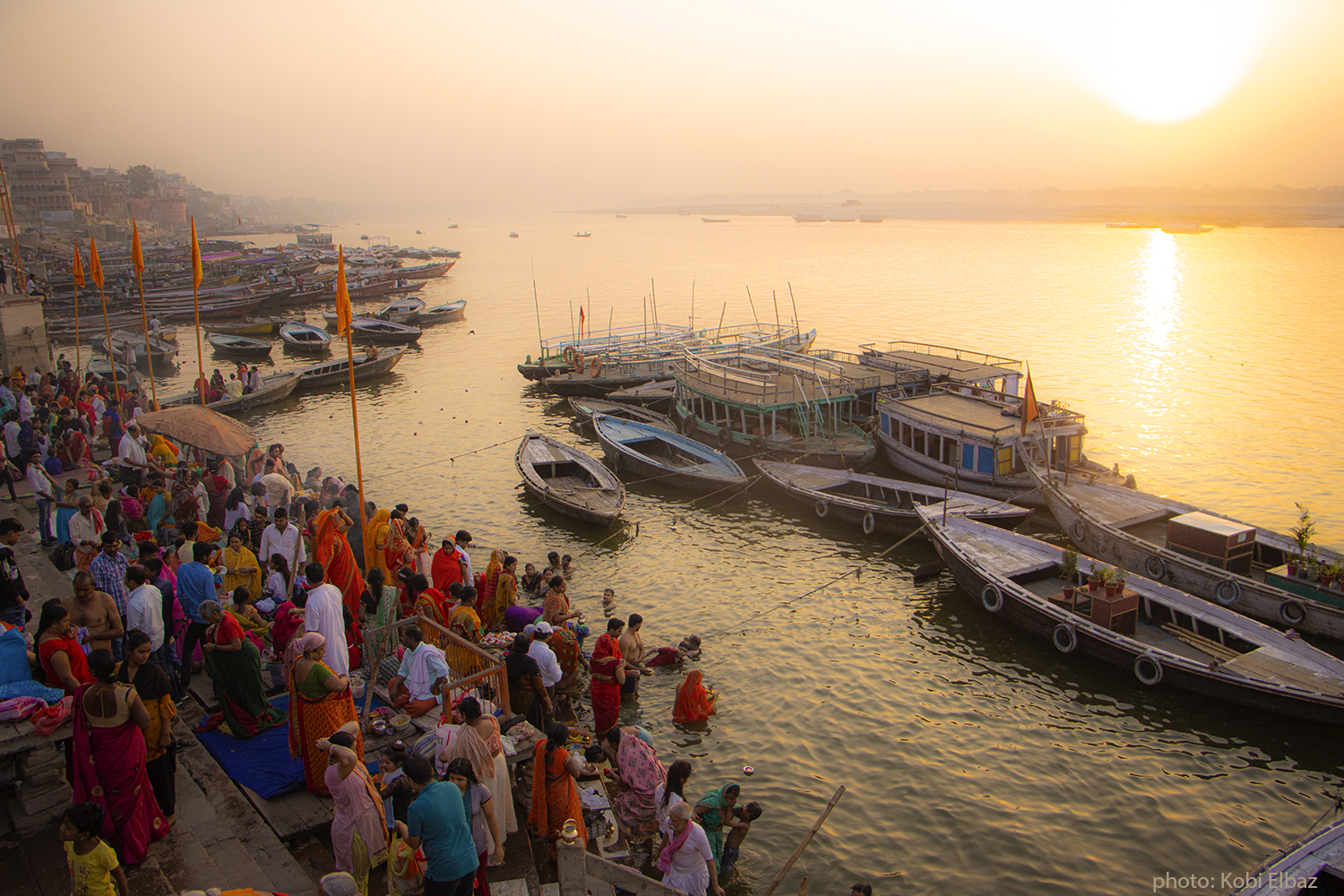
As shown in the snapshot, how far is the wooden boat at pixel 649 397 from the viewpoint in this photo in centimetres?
3266

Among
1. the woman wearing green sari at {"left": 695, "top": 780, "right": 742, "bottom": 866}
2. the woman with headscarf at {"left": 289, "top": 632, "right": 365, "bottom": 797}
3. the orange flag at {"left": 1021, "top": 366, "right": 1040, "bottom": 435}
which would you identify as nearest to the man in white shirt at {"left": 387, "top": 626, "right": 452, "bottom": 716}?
the woman with headscarf at {"left": 289, "top": 632, "right": 365, "bottom": 797}

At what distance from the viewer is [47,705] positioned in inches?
270

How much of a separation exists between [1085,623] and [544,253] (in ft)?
558

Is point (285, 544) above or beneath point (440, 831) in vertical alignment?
above

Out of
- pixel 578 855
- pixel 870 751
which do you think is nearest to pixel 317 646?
pixel 578 855

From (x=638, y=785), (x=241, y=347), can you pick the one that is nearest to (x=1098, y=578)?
(x=638, y=785)

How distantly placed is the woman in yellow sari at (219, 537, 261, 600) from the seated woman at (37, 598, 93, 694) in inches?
139

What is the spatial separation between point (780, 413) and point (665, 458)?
4.83 meters

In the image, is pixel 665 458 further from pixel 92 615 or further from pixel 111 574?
pixel 92 615

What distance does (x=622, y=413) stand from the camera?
3014 cm

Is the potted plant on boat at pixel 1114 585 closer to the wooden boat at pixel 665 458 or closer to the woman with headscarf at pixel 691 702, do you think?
the woman with headscarf at pixel 691 702

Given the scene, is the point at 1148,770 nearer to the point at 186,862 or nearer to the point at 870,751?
the point at 870,751

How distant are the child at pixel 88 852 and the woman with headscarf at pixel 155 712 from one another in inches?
43.0

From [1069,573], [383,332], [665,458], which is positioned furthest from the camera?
[383,332]
